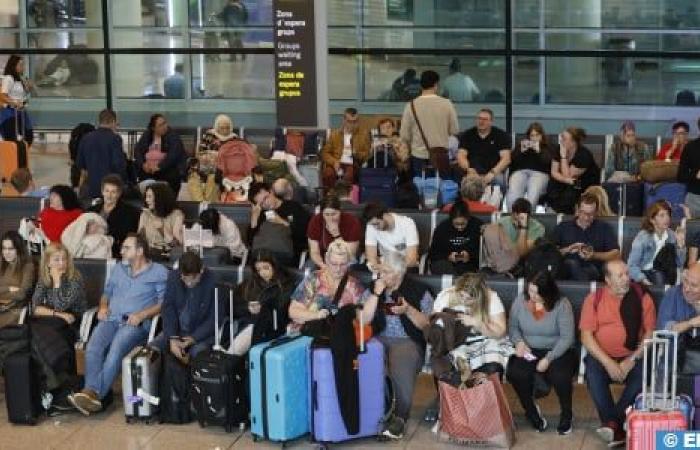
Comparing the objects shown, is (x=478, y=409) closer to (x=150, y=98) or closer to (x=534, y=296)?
(x=534, y=296)

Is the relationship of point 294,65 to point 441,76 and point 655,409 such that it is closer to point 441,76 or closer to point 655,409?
point 441,76

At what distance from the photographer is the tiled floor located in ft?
29.0

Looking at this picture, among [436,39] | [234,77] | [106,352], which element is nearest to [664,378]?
[106,352]

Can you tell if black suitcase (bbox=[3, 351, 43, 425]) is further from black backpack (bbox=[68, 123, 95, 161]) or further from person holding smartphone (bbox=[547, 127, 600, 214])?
black backpack (bbox=[68, 123, 95, 161])

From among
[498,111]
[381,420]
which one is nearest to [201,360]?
[381,420]

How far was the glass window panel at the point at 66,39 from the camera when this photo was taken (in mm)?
18609

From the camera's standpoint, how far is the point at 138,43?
61.0 ft

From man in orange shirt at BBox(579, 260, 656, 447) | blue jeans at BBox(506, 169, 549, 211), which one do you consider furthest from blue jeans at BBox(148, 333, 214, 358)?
blue jeans at BBox(506, 169, 549, 211)

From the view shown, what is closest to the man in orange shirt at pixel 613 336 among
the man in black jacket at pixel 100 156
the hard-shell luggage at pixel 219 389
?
the hard-shell luggage at pixel 219 389

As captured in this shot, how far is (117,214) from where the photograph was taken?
1153cm

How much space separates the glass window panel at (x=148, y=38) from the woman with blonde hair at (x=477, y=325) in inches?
402

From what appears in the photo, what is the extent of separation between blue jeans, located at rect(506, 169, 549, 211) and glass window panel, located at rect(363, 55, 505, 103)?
4.18 metres

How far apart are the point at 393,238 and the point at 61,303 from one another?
242 cm

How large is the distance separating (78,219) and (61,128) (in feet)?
27.5
